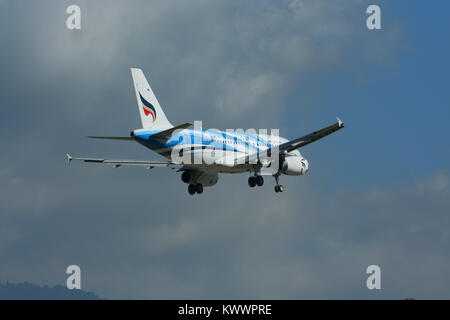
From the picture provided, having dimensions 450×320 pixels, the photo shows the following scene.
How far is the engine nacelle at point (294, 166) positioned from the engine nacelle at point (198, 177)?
21.4 ft

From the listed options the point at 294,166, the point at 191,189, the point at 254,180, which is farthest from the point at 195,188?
the point at 294,166

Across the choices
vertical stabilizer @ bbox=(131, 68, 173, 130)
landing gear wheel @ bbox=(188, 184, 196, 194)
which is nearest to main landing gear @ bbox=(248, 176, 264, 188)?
landing gear wheel @ bbox=(188, 184, 196, 194)

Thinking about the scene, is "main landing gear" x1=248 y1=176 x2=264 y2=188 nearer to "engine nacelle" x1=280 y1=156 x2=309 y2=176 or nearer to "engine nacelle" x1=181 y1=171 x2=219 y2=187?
"engine nacelle" x1=280 y1=156 x2=309 y2=176

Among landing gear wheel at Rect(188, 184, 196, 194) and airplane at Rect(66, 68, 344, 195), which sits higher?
airplane at Rect(66, 68, 344, 195)

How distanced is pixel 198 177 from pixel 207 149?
6.71m

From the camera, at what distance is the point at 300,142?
7294 cm

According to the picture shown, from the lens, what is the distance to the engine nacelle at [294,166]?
78000 mm

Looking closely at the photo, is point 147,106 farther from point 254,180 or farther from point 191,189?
point 254,180

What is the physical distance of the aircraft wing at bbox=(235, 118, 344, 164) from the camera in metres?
68.4

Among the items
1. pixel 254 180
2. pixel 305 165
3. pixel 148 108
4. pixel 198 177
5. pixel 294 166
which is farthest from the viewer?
pixel 305 165

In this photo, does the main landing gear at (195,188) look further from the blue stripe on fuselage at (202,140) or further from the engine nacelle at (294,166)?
the engine nacelle at (294,166)
